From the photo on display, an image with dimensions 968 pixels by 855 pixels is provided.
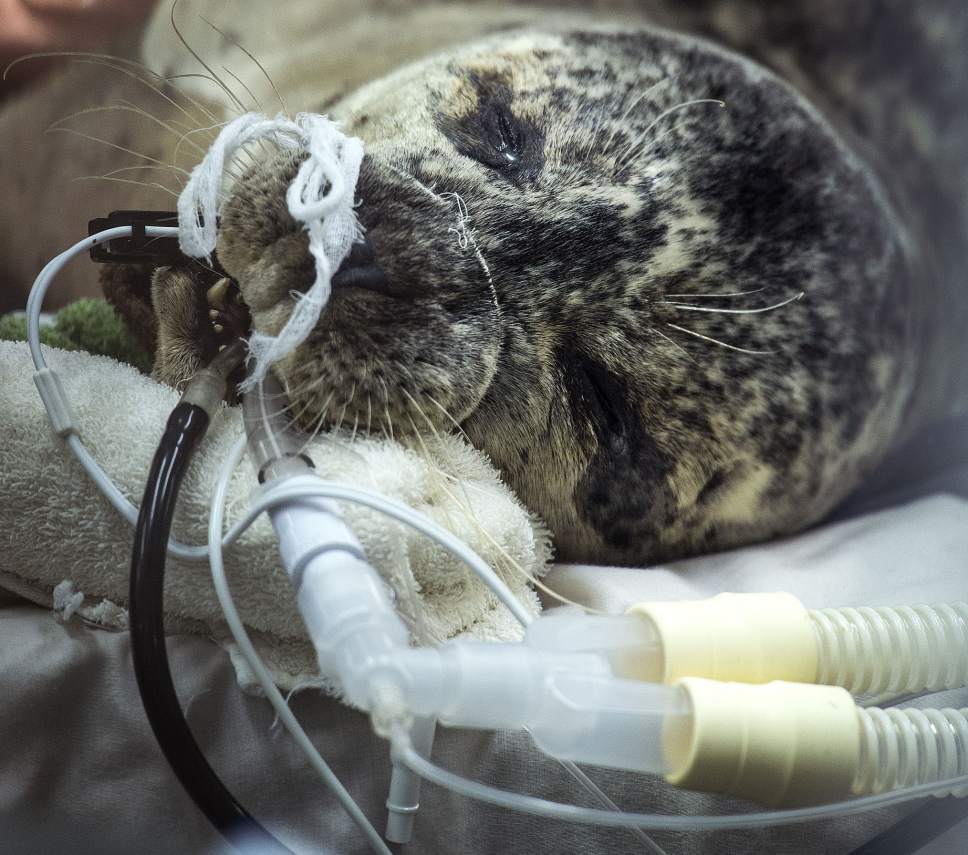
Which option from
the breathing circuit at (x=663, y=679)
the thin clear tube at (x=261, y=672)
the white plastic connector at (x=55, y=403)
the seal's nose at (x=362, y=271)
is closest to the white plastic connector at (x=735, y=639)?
the breathing circuit at (x=663, y=679)

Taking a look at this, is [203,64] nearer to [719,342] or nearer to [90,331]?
[90,331]

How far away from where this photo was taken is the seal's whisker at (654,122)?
0.93 meters

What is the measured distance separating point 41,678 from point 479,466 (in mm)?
396

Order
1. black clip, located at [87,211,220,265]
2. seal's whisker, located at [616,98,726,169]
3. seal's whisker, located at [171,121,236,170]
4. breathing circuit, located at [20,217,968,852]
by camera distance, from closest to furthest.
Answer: breathing circuit, located at [20,217,968,852], black clip, located at [87,211,220,265], seal's whisker, located at [171,121,236,170], seal's whisker, located at [616,98,726,169]

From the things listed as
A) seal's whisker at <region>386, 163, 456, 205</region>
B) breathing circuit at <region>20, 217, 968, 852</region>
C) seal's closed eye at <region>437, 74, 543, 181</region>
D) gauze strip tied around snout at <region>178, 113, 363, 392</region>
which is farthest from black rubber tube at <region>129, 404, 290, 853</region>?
seal's closed eye at <region>437, 74, 543, 181</region>

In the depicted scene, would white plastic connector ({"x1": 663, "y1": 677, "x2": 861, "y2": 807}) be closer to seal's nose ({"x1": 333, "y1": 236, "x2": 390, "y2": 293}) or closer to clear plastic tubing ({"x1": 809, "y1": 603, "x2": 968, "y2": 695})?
clear plastic tubing ({"x1": 809, "y1": 603, "x2": 968, "y2": 695})

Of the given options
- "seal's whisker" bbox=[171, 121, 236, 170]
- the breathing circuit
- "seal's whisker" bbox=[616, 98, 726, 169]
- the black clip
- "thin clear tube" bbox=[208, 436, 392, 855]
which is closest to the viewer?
the breathing circuit

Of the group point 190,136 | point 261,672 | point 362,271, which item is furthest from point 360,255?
point 261,672

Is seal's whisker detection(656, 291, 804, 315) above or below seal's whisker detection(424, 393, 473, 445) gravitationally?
above

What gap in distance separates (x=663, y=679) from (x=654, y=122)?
2.08ft

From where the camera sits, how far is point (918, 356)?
1.10 meters

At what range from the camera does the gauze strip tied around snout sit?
0.67m

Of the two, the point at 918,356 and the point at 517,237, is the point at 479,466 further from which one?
the point at 918,356

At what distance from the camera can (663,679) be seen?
1.89 feet
